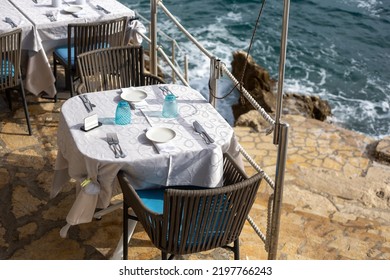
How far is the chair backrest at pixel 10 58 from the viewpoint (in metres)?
4.97

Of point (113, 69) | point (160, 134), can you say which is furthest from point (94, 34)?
point (160, 134)

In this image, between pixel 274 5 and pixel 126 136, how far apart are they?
14577 mm

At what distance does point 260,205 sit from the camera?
191 inches

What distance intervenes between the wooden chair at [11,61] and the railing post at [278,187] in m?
→ 2.64

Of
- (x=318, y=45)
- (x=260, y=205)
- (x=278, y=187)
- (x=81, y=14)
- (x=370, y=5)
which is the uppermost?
(x=81, y=14)

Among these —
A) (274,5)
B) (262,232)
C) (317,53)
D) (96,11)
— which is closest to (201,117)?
(262,232)

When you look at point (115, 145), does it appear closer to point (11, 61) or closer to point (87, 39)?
point (11, 61)

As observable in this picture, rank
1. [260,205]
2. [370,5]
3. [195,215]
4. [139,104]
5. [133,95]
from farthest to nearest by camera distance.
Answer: [370,5], [260,205], [133,95], [139,104], [195,215]

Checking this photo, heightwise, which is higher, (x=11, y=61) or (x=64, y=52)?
(x=11, y=61)

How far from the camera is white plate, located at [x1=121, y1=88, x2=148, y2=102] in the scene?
13.9ft

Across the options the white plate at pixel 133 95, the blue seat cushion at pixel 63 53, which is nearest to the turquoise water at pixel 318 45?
the blue seat cushion at pixel 63 53

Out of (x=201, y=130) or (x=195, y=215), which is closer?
(x=195, y=215)

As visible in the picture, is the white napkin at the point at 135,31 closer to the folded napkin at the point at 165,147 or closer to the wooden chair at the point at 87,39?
the wooden chair at the point at 87,39

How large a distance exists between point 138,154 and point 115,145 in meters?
0.16
